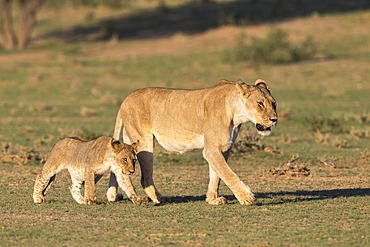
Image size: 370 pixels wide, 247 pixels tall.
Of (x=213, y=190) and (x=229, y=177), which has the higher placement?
(x=229, y=177)

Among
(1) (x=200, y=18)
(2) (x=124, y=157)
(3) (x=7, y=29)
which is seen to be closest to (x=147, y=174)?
(2) (x=124, y=157)

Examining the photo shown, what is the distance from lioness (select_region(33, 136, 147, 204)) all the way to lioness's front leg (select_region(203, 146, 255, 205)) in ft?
3.26

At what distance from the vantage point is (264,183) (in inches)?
444

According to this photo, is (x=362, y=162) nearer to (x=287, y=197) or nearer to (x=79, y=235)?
(x=287, y=197)

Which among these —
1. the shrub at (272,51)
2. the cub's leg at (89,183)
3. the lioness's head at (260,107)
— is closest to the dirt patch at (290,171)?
the lioness's head at (260,107)

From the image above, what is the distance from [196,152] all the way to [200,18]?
37.8m

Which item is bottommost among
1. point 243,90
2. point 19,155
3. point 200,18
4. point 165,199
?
point 19,155

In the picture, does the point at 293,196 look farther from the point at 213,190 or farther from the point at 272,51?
the point at 272,51

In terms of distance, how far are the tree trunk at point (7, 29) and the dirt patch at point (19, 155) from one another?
28.0m

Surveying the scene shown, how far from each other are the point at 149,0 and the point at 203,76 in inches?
1402

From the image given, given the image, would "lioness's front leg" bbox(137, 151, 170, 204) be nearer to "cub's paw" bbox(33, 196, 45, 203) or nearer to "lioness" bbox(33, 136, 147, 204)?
"lioness" bbox(33, 136, 147, 204)

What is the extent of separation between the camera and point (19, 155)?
14156mm

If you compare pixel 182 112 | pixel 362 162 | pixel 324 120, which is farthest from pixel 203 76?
pixel 182 112

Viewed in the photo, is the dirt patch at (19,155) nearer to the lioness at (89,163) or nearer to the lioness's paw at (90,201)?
the lioness at (89,163)
